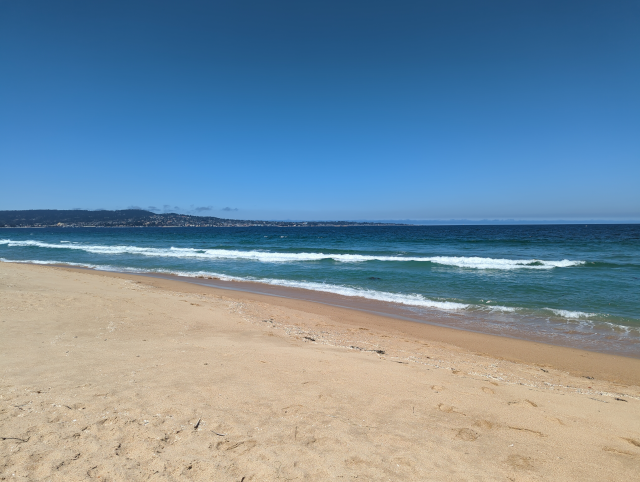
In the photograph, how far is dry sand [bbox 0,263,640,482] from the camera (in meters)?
2.84

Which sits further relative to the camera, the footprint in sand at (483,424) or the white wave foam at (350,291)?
the white wave foam at (350,291)

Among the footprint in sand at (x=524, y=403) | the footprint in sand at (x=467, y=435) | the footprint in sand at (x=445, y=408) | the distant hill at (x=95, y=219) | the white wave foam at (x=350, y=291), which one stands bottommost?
the white wave foam at (x=350, y=291)

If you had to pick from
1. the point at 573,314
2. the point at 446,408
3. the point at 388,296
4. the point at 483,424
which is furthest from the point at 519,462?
the point at 388,296

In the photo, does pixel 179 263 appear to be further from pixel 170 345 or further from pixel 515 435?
pixel 515 435

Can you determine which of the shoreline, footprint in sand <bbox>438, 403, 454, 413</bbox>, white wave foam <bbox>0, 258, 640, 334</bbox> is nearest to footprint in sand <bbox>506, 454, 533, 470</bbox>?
footprint in sand <bbox>438, 403, 454, 413</bbox>

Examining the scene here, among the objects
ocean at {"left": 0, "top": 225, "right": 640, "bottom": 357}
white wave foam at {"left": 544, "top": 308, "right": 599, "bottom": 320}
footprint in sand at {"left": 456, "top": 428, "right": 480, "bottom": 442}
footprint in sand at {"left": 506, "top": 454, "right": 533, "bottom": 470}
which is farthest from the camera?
white wave foam at {"left": 544, "top": 308, "right": 599, "bottom": 320}

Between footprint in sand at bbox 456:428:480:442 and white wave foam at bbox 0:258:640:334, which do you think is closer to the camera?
footprint in sand at bbox 456:428:480:442

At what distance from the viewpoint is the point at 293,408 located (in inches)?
151

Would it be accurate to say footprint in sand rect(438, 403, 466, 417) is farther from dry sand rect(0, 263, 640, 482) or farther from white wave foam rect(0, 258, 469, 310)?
white wave foam rect(0, 258, 469, 310)

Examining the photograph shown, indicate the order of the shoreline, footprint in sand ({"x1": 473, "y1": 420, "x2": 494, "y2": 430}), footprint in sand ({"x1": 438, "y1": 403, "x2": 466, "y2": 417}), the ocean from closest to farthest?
footprint in sand ({"x1": 473, "y1": 420, "x2": 494, "y2": 430}) < footprint in sand ({"x1": 438, "y1": 403, "x2": 466, "y2": 417}) < the shoreline < the ocean

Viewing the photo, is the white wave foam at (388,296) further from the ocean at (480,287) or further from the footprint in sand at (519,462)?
the footprint in sand at (519,462)

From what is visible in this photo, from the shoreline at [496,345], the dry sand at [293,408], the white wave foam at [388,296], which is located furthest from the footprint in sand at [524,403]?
the white wave foam at [388,296]

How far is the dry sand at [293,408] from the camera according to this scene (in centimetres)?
284

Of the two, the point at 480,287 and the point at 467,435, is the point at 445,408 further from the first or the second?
the point at 480,287
